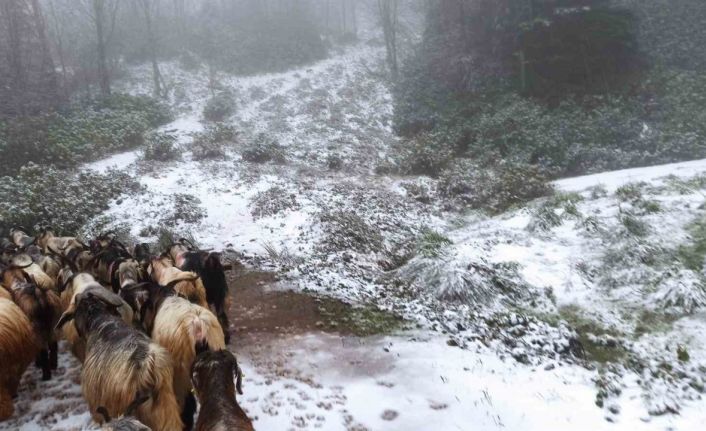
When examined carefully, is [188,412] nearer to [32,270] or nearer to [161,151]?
[32,270]

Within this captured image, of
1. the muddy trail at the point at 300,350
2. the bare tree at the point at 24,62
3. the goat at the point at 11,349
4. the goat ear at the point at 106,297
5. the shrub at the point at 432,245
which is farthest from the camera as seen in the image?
the bare tree at the point at 24,62

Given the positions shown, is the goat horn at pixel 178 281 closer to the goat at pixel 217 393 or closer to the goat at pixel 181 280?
the goat at pixel 181 280

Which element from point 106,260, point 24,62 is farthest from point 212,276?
point 24,62

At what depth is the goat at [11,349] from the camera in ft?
15.6

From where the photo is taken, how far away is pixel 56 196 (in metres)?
13.1

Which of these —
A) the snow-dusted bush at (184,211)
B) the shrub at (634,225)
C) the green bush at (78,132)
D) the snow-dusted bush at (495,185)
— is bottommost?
the snow-dusted bush at (495,185)

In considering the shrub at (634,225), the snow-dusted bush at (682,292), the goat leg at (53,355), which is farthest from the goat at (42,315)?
the shrub at (634,225)

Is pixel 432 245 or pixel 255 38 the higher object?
pixel 255 38

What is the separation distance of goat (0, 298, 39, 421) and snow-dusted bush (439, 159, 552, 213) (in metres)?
12.8

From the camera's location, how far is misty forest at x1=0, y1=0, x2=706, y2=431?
514cm

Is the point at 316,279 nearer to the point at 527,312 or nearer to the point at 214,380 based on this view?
the point at 527,312

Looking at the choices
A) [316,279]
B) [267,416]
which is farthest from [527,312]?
[267,416]

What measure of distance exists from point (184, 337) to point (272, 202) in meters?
9.82

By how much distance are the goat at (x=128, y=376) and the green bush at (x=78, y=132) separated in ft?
47.7
